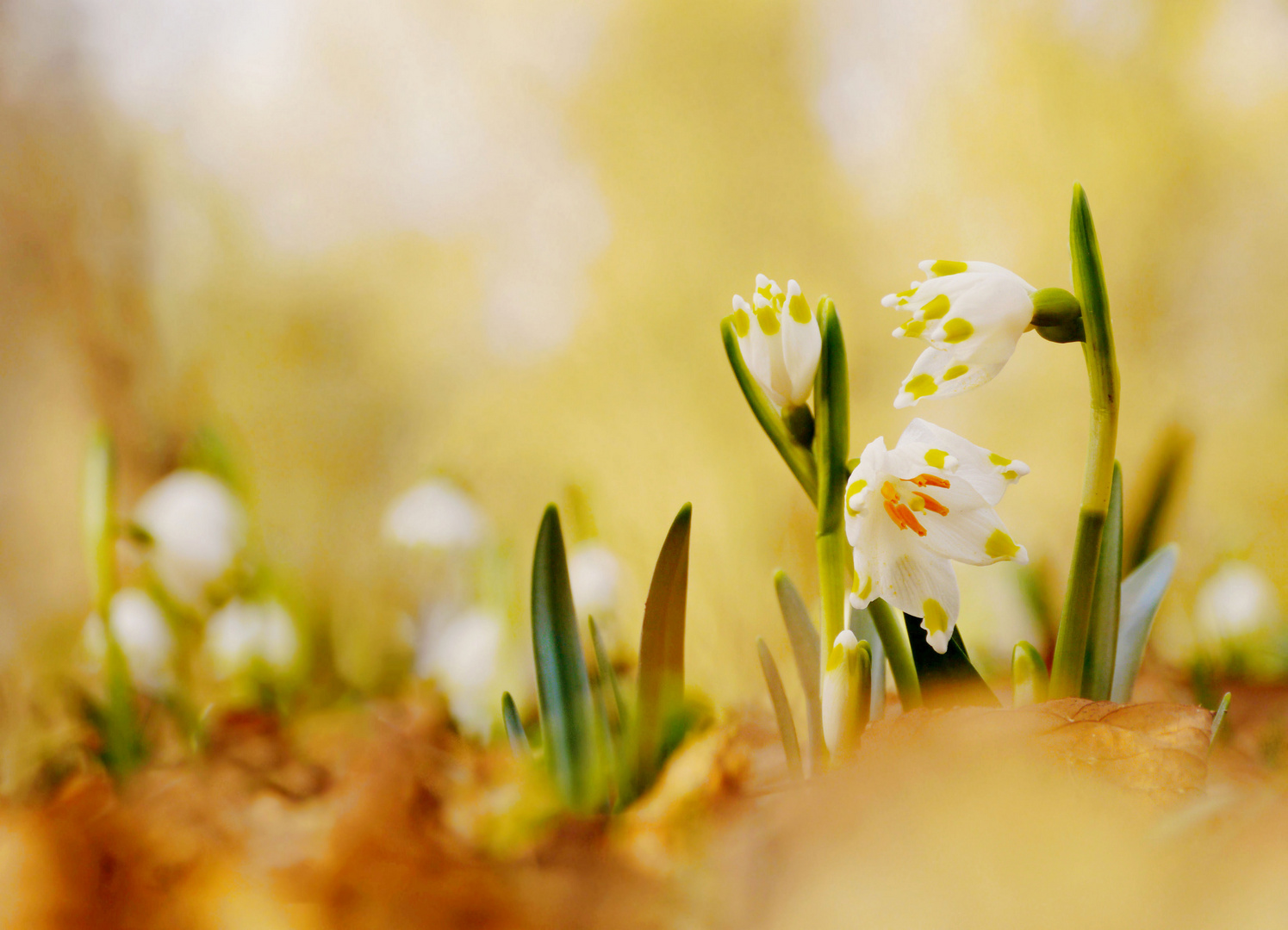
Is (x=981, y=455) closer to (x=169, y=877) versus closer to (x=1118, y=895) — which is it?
(x=1118, y=895)

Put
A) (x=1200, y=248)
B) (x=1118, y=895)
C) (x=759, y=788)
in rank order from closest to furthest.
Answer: (x=1118, y=895) < (x=759, y=788) < (x=1200, y=248)

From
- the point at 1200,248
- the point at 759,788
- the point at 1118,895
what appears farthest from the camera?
the point at 1200,248

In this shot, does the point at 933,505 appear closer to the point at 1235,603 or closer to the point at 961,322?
the point at 961,322

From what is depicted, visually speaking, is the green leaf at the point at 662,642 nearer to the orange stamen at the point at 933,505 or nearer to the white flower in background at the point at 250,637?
the orange stamen at the point at 933,505

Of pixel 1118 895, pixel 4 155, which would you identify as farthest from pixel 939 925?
pixel 4 155

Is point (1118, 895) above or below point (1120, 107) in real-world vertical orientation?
below

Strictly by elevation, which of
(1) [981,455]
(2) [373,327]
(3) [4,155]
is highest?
(3) [4,155]

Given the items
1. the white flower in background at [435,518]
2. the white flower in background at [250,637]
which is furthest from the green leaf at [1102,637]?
the white flower in background at [250,637]

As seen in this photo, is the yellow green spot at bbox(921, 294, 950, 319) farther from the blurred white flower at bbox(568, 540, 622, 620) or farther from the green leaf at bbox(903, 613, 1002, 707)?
the blurred white flower at bbox(568, 540, 622, 620)
